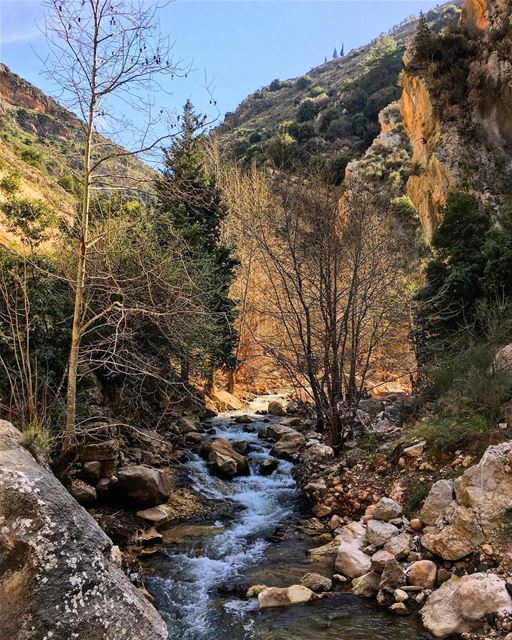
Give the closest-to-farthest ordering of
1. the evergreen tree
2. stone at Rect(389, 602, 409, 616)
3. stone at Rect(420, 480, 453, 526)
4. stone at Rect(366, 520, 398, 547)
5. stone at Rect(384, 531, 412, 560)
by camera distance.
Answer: stone at Rect(389, 602, 409, 616), stone at Rect(384, 531, 412, 560), stone at Rect(420, 480, 453, 526), stone at Rect(366, 520, 398, 547), the evergreen tree

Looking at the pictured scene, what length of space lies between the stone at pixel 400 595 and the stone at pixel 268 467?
4823mm

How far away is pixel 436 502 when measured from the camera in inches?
224

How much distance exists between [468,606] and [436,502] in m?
1.41

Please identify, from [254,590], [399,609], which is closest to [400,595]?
[399,609]

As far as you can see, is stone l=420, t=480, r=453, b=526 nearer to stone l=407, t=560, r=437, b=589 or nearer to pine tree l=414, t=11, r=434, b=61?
stone l=407, t=560, r=437, b=589

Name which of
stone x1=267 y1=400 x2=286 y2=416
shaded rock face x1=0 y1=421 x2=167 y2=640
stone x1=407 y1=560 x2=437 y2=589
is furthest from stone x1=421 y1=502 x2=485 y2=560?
stone x1=267 y1=400 x2=286 y2=416

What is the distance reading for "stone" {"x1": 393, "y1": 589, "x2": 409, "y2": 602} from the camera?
4910mm

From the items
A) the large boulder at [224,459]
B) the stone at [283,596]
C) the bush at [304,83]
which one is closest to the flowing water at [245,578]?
the stone at [283,596]

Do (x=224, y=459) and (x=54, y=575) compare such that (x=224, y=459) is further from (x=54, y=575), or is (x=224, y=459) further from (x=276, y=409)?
(x=276, y=409)

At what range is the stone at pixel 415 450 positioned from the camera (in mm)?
7074

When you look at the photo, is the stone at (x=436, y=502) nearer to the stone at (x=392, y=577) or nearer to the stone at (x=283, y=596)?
the stone at (x=392, y=577)

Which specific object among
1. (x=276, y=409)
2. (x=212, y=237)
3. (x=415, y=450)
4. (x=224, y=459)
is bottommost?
(x=276, y=409)

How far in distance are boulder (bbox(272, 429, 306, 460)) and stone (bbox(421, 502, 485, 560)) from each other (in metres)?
5.07

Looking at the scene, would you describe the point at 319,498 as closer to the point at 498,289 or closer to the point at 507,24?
the point at 498,289
